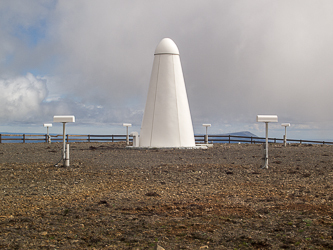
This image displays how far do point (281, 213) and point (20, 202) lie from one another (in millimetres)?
5634

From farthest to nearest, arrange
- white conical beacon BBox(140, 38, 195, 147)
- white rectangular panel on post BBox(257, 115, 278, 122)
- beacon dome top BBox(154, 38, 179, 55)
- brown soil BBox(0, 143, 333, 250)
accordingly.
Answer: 1. beacon dome top BBox(154, 38, 179, 55)
2. white conical beacon BBox(140, 38, 195, 147)
3. white rectangular panel on post BBox(257, 115, 278, 122)
4. brown soil BBox(0, 143, 333, 250)

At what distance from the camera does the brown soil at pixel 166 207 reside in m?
5.05

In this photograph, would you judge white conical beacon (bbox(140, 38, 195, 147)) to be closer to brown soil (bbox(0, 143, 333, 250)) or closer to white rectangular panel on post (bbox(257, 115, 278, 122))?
brown soil (bbox(0, 143, 333, 250))

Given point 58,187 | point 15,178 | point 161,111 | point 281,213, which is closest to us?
point 281,213

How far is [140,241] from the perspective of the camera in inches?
196

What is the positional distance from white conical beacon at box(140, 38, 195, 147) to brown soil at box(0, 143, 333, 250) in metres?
8.15

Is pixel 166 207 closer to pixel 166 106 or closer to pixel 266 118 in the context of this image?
pixel 266 118

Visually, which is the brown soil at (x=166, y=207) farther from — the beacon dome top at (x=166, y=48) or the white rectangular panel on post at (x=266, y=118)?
the beacon dome top at (x=166, y=48)

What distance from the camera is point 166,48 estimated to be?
2238 cm

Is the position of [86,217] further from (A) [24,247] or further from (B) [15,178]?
(B) [15,178]

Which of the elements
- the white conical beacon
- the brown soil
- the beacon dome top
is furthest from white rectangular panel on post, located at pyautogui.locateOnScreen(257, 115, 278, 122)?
the beacon dome top

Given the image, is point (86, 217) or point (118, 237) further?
point (86, 217)

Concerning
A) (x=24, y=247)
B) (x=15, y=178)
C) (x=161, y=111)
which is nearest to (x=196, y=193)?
(x=24, y=247)

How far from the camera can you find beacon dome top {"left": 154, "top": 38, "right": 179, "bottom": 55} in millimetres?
22344
